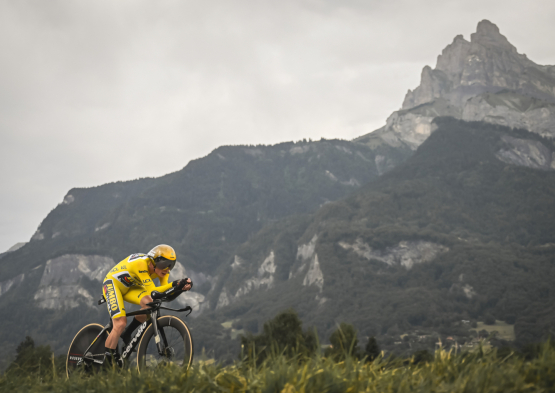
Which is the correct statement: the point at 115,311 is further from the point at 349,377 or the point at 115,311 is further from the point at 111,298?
the point at 349,377

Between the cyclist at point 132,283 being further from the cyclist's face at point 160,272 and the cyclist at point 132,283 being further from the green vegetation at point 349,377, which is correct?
the green vegetation at point 349,377

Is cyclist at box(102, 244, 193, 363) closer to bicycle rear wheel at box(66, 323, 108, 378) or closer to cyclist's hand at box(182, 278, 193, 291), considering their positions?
cyclist's hand at box(182, 278, 193, 291)

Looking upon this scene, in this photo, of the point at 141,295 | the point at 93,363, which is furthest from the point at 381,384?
the point at 93,363

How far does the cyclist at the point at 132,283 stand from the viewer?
993 cm

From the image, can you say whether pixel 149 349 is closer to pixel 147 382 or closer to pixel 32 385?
pixel 32 385

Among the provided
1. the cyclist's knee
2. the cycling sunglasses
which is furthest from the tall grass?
the cycling sunglasses

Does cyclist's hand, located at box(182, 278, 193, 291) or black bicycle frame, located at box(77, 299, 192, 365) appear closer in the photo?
black bicycle frame, located at box(77, 299, 192, 365)

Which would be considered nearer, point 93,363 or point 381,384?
point 381,384

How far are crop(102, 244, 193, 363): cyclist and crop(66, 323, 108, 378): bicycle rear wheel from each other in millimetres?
627

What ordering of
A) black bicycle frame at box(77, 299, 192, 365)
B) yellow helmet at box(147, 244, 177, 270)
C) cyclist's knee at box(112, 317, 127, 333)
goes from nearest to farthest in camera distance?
black bicycle frame at box(77, 299, 192, 365) < cyclist's knee at box(112, 317, 127, 333) < yellow helmet at box(147, 244, 177, 270)

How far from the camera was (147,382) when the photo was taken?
21.4ft

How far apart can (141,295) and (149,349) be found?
1.11 meters

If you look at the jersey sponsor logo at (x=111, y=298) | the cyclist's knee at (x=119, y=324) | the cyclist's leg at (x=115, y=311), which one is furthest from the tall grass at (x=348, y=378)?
the jersey sponsor logo at (x=111, y=298)

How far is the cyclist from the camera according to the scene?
32.6 ft
